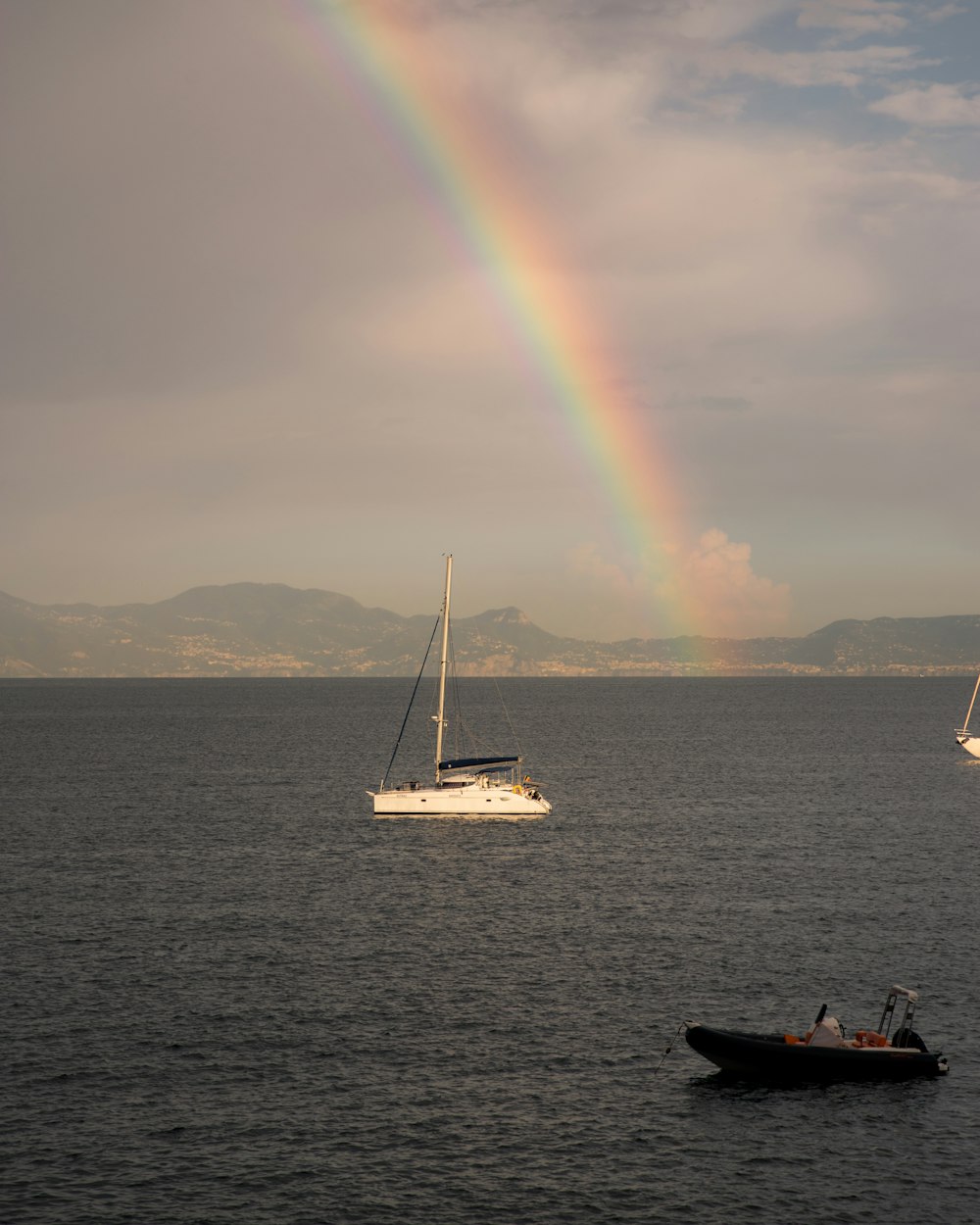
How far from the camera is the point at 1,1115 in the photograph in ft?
155

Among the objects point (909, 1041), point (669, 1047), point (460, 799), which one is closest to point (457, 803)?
point (460, 799)

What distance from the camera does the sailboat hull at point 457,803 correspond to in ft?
405

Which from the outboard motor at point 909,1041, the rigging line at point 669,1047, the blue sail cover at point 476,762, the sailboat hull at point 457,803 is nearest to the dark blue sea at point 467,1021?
the rigging line at point 669,1047

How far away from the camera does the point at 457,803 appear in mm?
123438

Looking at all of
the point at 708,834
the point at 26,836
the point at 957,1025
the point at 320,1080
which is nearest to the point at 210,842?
the point at 26,836

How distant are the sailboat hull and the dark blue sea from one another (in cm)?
569

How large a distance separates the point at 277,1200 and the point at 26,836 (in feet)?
270

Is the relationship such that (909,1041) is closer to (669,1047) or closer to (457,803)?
(669,1047)

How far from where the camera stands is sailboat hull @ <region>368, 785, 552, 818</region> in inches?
4855

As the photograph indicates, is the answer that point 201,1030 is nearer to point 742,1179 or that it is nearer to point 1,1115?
point 1,1115

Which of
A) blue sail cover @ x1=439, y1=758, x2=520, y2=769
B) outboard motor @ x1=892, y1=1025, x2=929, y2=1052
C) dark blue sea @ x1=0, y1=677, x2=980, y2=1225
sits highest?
blue sail cover @ x1=439, y1=758, x2=520, y2=769

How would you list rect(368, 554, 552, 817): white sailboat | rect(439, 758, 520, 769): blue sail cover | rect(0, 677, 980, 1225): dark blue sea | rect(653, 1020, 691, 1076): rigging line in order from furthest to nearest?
1. rect(439, 758, 520, 769): blue sail cover
2. rect(368, 554, 552, 817): white sailboat
3. rect(653, 1020, 691, 1076): rigging line
4. rect(0, 677, 980, 1225): dark blue sea

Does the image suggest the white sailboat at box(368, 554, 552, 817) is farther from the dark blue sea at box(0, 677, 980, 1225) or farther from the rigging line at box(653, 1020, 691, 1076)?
the rigging line at box(653, 1020, 691, 1076)

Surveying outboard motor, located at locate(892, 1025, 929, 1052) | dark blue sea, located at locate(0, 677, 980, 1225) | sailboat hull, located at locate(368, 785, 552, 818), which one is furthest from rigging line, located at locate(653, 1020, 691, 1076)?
sailboat hull, located at locate(368, 785, 552, 818)
